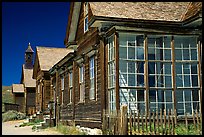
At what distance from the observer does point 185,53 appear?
1612 centimetres

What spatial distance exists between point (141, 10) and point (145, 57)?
3.17 meters

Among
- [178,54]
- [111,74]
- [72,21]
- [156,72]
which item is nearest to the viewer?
[111,74]

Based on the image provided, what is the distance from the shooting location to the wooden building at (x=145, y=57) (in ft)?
49.4

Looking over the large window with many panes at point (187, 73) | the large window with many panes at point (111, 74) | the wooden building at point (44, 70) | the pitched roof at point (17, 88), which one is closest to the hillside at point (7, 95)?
the pitched roof at point (17, 88)

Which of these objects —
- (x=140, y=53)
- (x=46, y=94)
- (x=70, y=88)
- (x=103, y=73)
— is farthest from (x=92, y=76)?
(x=46, y=94)

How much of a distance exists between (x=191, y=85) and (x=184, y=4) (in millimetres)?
4916

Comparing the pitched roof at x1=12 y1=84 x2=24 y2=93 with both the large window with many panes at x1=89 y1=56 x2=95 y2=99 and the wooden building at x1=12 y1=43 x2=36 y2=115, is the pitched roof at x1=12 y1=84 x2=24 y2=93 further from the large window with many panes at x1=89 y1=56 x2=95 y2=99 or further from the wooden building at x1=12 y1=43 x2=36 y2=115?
the large window with many panes at x1=89 y1=56 x2=95 y2=99

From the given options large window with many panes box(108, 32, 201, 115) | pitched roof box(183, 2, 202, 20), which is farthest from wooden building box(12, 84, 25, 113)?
pitched roof box(183, 2, 202, 20)

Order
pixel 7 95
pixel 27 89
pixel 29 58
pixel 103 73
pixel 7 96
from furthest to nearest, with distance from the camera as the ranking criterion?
pixel 7 95 → pixel 7 96 → pixel 29 58 → pixel 27 89 → pixel 103 73

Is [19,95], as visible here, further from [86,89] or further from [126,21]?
[126,21]

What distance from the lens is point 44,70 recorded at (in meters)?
34.0

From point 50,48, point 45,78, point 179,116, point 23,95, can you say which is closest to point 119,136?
point 179,116

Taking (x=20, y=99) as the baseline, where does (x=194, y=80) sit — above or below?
above

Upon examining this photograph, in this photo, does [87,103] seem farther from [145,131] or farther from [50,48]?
[50,48]
